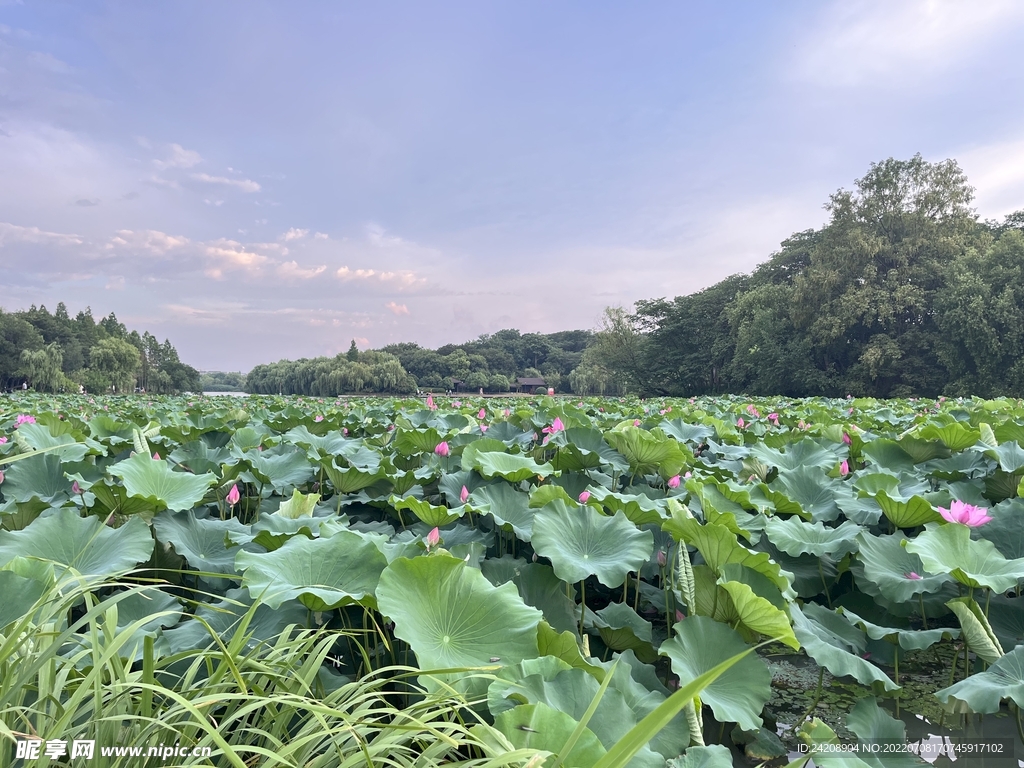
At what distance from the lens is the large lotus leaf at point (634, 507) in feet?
4.97

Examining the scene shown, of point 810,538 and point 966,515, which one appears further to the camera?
point 810,538

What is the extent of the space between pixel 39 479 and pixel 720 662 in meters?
2.35

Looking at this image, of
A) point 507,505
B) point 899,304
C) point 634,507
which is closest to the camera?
point 634,507

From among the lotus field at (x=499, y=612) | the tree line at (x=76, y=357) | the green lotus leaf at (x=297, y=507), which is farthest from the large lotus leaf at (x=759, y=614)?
the tree line at (x=76, y=357)

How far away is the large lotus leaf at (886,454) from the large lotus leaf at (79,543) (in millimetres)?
2844

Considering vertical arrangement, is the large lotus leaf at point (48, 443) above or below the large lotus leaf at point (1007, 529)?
above

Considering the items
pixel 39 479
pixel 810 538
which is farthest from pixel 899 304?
pixel 39 479

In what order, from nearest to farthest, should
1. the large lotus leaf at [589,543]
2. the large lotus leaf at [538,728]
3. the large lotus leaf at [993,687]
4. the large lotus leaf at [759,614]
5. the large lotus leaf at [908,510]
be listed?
the large lotus leaf at [538,728], the large lotus leaf at [993,687], the large lotus leaf at [759,614], the large lotus leaf at [589,543], the large lotus leaf at [908,510]

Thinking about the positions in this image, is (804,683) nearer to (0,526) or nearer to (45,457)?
(0,526)

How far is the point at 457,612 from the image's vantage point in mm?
1076

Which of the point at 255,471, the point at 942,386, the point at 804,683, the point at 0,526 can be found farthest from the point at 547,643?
the point at 942,386

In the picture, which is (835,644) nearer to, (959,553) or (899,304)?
(959,553)

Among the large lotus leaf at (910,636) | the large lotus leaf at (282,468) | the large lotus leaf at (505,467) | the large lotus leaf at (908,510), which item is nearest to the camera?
the large lotus leaf at (910,636)

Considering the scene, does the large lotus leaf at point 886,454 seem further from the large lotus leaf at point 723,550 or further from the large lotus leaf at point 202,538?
the large lotus leaf at point 202,538
